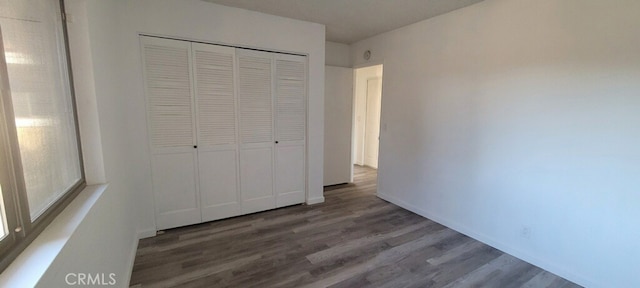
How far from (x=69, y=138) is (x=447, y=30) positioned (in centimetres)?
349

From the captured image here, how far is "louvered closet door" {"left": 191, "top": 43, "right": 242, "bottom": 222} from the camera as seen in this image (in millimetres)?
2947

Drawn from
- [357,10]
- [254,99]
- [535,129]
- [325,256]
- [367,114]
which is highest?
[357,10]

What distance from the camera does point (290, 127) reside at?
3.56 m

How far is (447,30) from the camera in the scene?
3.04 meters

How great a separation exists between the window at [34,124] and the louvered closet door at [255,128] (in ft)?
5.84

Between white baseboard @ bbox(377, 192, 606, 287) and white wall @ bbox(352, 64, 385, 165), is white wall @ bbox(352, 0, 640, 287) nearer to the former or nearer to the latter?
white baseboard @ bbox(377, 192, 606, 287)

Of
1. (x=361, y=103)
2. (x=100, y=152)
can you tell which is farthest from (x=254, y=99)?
(x=361, y=103)

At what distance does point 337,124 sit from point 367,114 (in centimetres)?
170

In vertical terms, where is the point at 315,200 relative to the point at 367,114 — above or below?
below

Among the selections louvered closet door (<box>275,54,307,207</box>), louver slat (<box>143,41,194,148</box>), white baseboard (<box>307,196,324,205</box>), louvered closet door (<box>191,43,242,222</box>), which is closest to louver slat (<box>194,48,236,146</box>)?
louvered closet door (<box>191,43,242,222</box>)

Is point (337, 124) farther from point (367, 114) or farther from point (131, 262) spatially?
point (131, 262)

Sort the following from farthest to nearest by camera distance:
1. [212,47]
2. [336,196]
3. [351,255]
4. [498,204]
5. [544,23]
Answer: [336,196] → [212,47] → [498,204] → [351,255] → [544,23]

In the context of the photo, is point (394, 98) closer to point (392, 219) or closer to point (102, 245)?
point (392, 219)

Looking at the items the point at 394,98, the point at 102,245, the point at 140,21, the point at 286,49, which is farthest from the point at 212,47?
the point at 394,98
